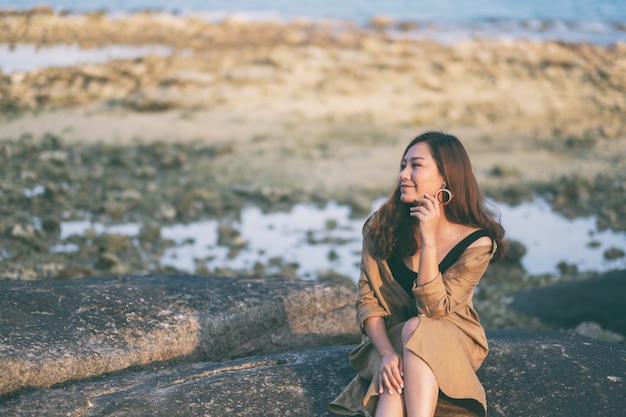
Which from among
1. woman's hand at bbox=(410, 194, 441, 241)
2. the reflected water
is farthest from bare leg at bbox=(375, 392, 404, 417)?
the reflected water

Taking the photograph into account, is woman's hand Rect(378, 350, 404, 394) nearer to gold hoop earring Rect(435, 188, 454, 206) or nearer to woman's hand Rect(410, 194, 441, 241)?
woman's hand Rect(410, 194, 441, 241)

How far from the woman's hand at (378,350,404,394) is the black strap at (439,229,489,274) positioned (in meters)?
0.50

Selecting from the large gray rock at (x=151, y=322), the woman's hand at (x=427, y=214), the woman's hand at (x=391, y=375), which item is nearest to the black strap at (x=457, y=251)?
the woman's hand at (x=427, y=214)

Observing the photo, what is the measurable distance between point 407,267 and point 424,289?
1.19 ft

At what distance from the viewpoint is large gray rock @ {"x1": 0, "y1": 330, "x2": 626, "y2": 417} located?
3.73 m

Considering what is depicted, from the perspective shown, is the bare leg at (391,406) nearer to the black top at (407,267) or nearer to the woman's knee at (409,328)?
the woman's knee at (409,328)

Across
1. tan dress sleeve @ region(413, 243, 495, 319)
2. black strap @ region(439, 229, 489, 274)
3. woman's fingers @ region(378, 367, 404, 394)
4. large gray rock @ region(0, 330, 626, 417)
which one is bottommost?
large gray rock @ region(0, 330, 626, 417)

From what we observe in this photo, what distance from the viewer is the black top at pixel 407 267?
153 inches

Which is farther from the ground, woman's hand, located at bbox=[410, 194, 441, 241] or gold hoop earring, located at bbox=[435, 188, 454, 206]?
gold hoop earring, located at bbox=[435, 188, 454, 206]

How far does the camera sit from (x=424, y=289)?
367 centimetres

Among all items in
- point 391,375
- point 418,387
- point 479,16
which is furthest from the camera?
point 479,16

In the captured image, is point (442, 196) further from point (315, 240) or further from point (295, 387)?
point (315, 240)

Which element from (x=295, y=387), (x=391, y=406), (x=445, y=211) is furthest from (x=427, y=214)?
(x=295, y=387)

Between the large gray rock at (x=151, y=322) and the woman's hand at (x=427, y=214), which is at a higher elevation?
the woman's hand at (x=427, y=214)
